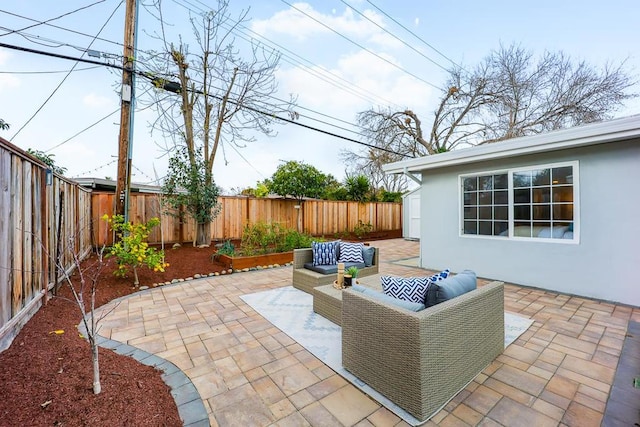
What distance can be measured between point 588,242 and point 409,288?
3782 millimetres

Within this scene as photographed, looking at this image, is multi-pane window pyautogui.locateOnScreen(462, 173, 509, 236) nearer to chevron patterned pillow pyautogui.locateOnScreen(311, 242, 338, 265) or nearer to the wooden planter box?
chevron patterned pillow pyautogui.locateOnScreen(311, 242, 338, 265)

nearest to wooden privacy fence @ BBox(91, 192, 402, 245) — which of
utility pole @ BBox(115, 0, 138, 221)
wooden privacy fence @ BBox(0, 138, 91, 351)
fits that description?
utility pole @ BBox(115, 0, 138, 221)

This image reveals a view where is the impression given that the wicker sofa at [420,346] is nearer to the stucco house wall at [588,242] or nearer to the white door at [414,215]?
the stucco house wall at [588,242]

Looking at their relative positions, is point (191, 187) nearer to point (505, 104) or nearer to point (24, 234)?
point (24, 234)

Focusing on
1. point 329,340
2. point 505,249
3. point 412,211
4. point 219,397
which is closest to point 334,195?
point 412,211

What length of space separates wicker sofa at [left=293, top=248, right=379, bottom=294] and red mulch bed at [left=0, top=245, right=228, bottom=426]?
2.30m

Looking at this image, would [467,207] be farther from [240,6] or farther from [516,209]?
[240,6]

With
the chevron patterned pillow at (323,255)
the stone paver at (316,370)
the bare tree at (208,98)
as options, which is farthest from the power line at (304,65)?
the stone paver at (316,370)

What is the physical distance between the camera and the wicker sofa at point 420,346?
1667 mm

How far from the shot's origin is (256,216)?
9703 millimetres

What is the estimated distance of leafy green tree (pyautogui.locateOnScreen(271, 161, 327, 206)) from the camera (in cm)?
1018

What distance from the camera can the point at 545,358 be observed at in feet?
7.91

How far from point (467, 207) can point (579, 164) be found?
177cm

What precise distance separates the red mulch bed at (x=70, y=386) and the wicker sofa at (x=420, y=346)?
1.31 metres
